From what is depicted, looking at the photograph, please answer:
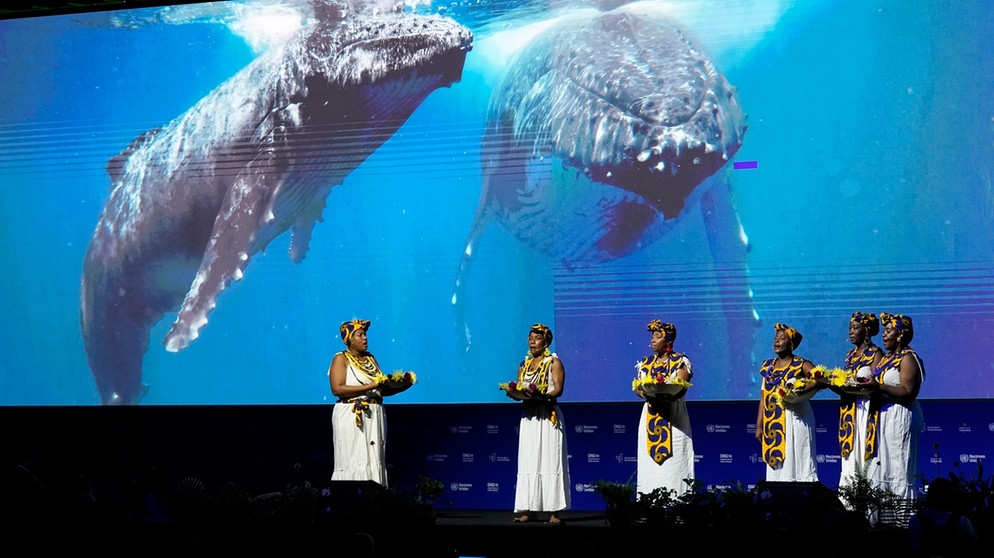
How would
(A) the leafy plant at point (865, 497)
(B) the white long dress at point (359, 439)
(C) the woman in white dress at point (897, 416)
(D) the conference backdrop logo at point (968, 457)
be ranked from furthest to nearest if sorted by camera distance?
1. (D) the conference backdrop logo at point (968, 457)
2. (B) the white long dress at point (359, 439)
3. (C) the woman in white dress at point (897, 416)
4. (A) the leafy plant at point (865, 497)

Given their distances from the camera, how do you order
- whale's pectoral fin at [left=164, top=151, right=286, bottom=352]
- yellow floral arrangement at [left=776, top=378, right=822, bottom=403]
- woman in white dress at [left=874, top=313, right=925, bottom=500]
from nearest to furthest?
1. woman in white dress at [left=874, top=313, right=925, bottom=500]
2. yellow floral arrangement at [left=776, top=378, right=822, bottom=403]
3. whale's pectoral fin at [left=164, top=151, right=286, bottom=352]

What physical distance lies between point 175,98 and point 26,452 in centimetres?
354

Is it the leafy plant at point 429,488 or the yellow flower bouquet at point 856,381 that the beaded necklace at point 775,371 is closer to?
the yellow flower bouquet at point 856,381

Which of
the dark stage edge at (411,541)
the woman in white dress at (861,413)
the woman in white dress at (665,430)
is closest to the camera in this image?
the dark stage edge at (411,541)

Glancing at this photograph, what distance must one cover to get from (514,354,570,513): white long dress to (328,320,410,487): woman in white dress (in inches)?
37.9

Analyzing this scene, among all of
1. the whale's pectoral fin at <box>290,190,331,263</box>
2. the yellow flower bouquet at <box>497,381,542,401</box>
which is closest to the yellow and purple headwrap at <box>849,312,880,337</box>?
the yellow flower bouquet at <box>497,381,542,401</box>

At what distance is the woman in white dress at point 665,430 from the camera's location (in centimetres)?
876

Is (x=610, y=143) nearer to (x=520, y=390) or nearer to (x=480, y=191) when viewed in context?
(x=480, y=191)

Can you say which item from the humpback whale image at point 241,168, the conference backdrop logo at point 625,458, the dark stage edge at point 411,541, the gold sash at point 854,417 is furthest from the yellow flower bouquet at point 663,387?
the dark stage edge at point 411,541

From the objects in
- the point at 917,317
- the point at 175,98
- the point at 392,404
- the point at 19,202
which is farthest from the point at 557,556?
the point at 19,202

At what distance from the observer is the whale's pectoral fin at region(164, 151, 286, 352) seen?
10.8 meters

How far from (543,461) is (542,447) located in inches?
3.9

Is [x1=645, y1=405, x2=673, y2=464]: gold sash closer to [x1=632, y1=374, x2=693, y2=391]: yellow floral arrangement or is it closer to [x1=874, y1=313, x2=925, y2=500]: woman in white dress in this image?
[x1=632, y1=374, x2=693, y2=391]: yellow floral arrangement

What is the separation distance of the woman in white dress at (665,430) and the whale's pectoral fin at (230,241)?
3.79 m
